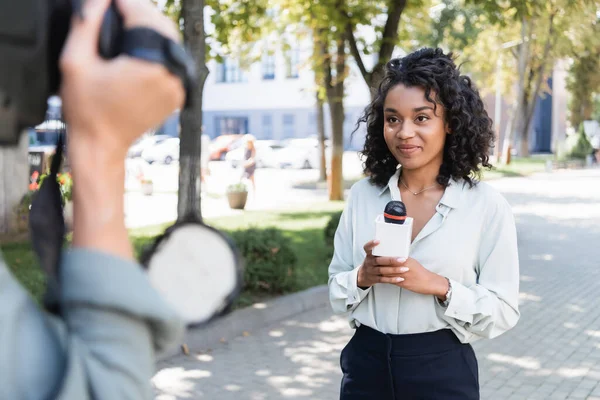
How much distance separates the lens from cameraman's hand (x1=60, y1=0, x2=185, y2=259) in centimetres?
75

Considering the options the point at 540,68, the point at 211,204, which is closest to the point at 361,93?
the point at 540,68

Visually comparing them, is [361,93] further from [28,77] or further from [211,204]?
[28,77]

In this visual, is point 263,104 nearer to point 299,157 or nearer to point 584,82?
point 584,82

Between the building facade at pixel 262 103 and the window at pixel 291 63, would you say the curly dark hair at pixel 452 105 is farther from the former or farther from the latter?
the building facade at pixel 262 103

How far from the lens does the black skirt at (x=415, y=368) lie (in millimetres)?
2518

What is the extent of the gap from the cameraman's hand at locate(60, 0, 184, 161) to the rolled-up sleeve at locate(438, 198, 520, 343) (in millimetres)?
1899

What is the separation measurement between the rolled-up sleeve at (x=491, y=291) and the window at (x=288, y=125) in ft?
185

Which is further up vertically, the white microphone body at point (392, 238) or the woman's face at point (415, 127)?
the woman's face at point (415, 127)

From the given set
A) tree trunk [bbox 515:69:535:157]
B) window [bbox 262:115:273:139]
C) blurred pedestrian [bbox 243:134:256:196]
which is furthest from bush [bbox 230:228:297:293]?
window [bbox 262:115:273:139]

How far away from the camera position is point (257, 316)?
757 centimetres

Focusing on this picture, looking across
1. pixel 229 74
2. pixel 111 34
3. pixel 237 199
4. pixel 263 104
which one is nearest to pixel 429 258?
pixel 111 34

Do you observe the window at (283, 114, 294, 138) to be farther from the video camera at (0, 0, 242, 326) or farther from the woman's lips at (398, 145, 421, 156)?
the video camera at (0, 0, 242, 326)

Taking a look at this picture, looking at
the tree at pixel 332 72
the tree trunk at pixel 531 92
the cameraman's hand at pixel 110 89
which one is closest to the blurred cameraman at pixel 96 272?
the cameraman's hand at pixel 110 89

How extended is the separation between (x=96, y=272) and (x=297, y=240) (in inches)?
454
